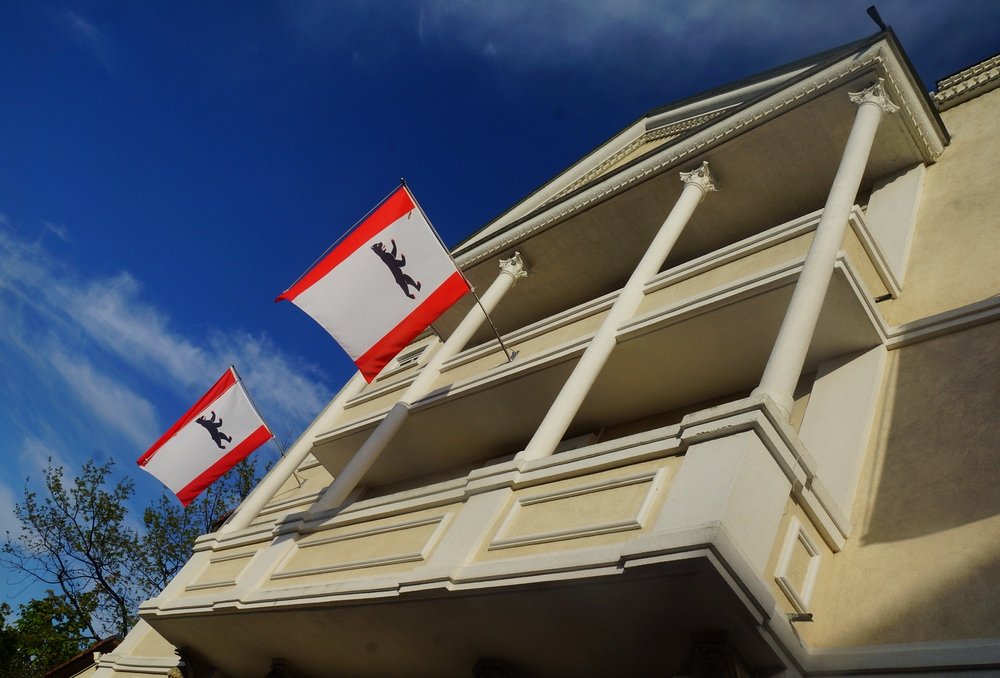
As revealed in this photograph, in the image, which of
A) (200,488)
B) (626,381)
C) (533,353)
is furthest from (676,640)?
(200,488)

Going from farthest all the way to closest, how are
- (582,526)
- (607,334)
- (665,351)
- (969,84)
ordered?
(969,84) → (665,351) → (607,334) → (582,526)

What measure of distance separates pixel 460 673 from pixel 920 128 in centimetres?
1048

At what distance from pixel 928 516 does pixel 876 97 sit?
6.72 metres

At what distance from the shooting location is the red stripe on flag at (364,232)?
11.0 meters

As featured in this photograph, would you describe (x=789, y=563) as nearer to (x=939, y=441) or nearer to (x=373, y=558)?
(x=939, y=441)

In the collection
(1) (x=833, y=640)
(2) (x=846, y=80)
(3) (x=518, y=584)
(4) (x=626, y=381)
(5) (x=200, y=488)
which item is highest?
(2) (x=846, y=80)

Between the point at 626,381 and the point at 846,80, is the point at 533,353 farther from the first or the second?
the point at 846,80

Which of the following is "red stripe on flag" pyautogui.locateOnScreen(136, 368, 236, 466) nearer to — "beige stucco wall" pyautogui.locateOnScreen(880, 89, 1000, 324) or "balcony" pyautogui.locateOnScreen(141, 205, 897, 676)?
"balcony" pyautogui.locateOnScreen(141, 205, 897, 676)

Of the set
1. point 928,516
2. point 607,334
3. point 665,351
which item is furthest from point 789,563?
point 665,351

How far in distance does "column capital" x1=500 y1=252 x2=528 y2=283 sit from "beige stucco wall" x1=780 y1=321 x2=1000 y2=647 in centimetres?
821

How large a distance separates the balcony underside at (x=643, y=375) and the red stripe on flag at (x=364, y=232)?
3070 millimetres

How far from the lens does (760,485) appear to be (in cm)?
605

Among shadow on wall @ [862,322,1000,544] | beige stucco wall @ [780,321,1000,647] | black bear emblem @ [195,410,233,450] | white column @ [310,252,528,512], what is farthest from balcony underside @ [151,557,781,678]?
black bear emblem @ [195,410,233,450]

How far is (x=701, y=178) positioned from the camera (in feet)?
41.8
